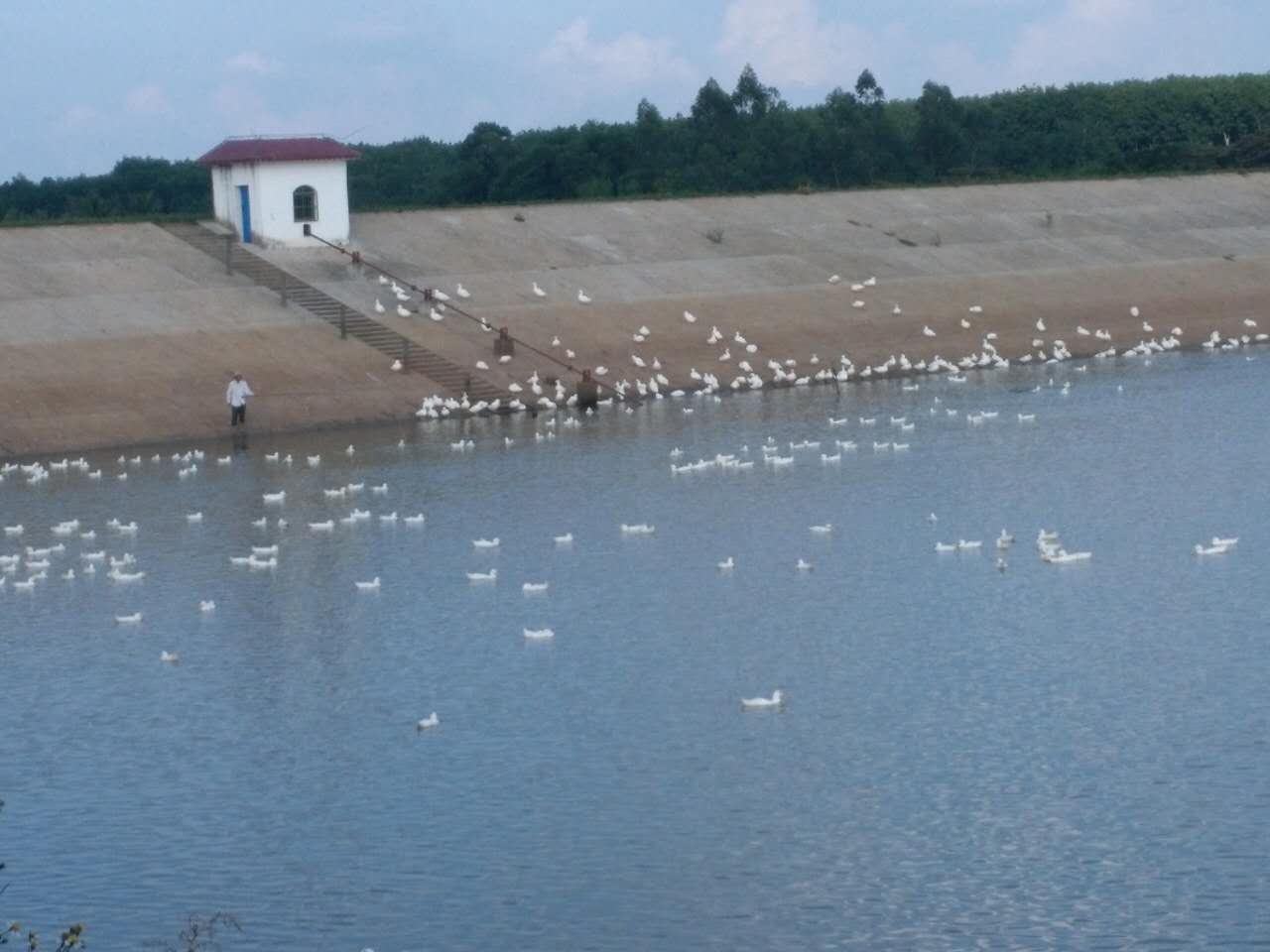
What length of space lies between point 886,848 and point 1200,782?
9.64 ft

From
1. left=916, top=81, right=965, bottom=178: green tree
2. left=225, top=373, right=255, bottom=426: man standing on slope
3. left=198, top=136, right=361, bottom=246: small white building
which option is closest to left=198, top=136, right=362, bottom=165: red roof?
left=198, top=136, right=361, bottom=246: small white building

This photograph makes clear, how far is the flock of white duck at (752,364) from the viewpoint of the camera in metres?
50.7

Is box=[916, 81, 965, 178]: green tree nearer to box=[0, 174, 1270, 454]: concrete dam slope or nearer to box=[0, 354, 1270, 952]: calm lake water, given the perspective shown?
box=[0, 174, 1270, 454]: concrete dam slope

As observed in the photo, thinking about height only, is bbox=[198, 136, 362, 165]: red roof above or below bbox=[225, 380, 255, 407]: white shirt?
above

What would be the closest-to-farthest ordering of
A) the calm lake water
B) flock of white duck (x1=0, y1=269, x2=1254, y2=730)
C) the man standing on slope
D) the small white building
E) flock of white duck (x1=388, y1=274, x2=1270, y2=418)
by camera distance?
the calm lake water
flock of white duck (x1=0, y1=269, x2=1254, y2=730)
the man standing on slope
flock of white duck (x1=388, y1=274, x2=1270, y2=418)
the small white building

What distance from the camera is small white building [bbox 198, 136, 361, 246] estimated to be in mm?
59188

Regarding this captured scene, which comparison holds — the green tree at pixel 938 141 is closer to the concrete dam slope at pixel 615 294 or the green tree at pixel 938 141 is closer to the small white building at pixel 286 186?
the concrete dam slope at pixel 615 294

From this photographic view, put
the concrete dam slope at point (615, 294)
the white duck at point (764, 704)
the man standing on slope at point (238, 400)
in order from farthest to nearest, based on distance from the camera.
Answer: the concrete dam slope at point (615, 294) → the man standing on slope at point (238, 400) → the white duck at point (764, 704)

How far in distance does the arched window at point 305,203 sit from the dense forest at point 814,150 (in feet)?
54.6

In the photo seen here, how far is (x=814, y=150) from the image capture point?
3342 inches

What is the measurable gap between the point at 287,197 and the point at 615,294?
9074mm

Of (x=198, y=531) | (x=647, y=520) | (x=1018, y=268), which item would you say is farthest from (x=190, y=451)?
(x=1018, y=268)

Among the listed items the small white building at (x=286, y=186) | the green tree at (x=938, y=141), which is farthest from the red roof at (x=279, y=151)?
the green tree at (x=938, y=141)

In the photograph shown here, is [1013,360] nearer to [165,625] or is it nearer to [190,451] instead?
[190,451]
